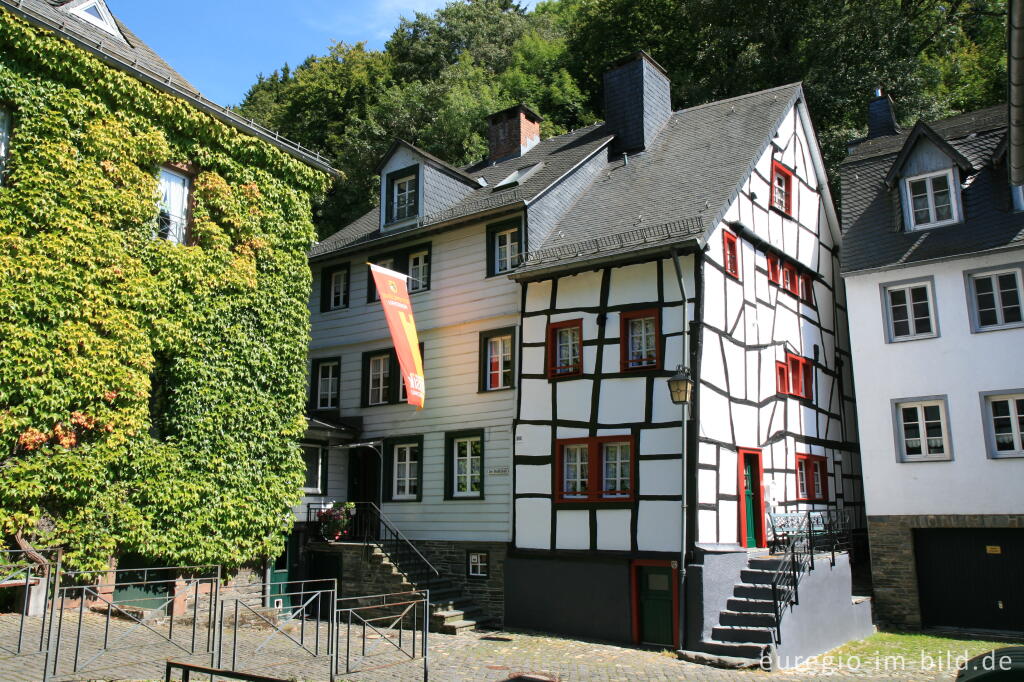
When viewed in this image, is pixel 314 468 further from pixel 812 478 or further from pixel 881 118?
pixel 881 118

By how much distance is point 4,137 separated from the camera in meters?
13.6

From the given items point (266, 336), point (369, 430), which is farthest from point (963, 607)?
point (266, 336)

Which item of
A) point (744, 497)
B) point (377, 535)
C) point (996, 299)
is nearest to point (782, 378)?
point (744, 497)

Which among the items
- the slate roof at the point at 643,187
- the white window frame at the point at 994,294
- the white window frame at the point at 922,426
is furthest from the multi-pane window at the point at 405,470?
the white window frame at the point at 994,294

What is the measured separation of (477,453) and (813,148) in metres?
12.0

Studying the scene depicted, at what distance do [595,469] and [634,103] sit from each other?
10.4 m

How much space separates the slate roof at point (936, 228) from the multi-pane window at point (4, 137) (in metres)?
16.6

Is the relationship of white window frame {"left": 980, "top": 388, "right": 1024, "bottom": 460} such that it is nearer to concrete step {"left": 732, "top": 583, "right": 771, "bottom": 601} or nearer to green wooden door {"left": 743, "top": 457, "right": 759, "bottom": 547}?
green wooden door {"left": 743, "top": 457, "right": 759, "bottom": 547}

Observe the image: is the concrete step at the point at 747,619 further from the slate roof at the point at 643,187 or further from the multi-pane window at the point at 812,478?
the slate roof at the point at 643,187

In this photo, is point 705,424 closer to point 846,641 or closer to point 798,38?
point 846,641

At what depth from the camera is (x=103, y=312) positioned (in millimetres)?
13969

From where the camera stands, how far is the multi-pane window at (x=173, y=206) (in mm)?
15781

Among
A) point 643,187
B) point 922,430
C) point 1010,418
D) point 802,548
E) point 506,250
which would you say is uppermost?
point 643,187

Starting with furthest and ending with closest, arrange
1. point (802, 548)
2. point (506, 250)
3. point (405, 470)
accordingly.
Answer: point (405, 470), point (506, 250), point (802, 548)
